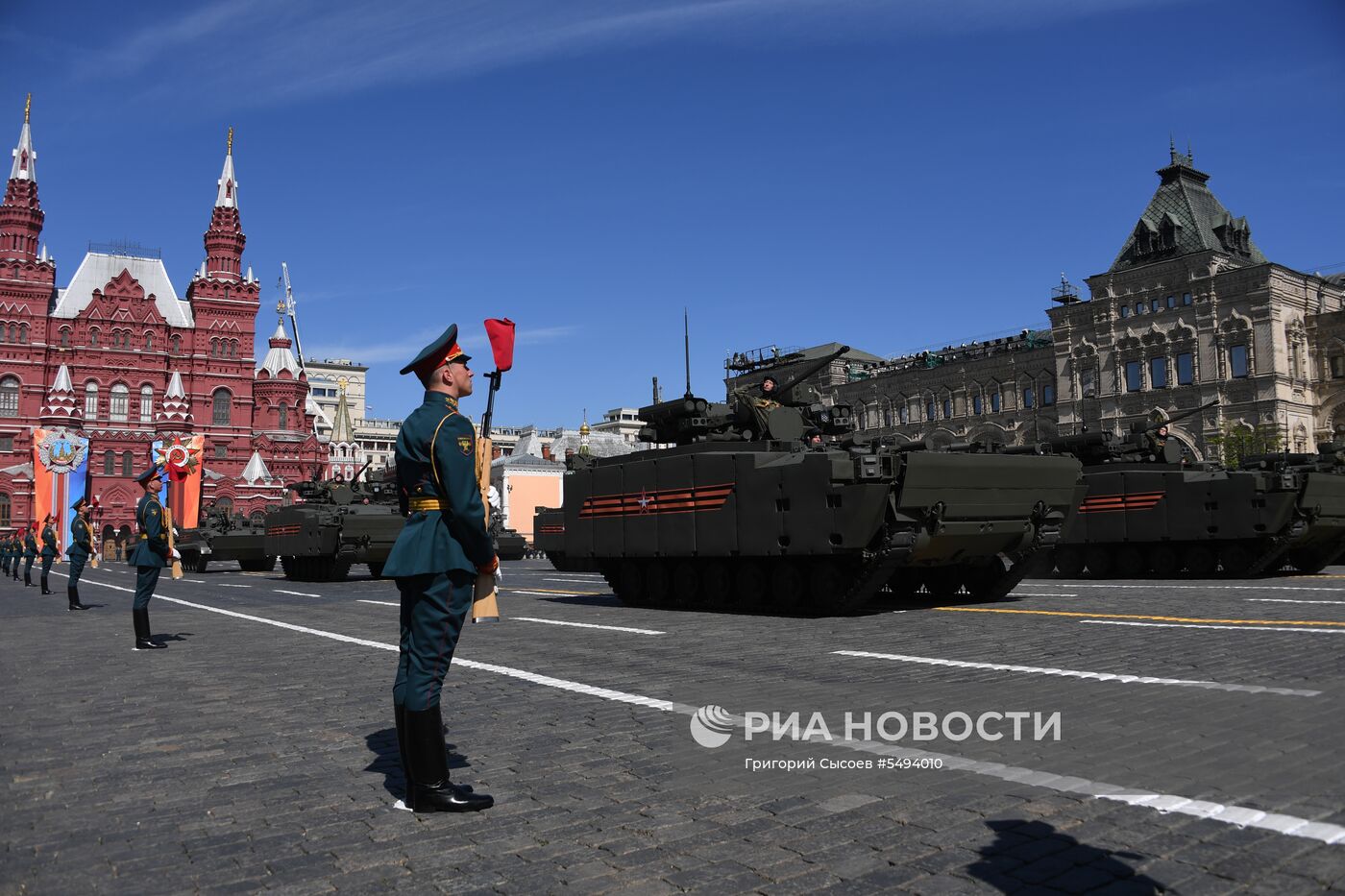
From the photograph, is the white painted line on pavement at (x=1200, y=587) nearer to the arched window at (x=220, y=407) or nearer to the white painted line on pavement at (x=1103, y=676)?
the white painted line on pavement at (x=1103, y=676)

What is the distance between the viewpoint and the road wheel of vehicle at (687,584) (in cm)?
1611

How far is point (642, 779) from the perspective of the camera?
496 cm

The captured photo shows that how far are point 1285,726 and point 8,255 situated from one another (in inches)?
3395

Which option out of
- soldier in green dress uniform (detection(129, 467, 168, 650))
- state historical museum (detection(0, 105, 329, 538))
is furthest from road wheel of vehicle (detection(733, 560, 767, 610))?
state historical museum (detection(0, 105, 329, 538))

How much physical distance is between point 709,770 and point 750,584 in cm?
1007

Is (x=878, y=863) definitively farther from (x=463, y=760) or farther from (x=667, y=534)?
(x=667, y=534)

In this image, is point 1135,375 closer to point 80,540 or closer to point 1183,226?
point 1183,226

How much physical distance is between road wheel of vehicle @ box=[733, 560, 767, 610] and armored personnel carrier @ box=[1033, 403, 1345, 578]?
20.7ft

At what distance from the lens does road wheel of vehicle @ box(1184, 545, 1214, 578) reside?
19.9 metres

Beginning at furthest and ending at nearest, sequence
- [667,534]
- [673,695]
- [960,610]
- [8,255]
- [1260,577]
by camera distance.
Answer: [8,255] → [1260,577] → [667,534] → [960,610] → [673,695]

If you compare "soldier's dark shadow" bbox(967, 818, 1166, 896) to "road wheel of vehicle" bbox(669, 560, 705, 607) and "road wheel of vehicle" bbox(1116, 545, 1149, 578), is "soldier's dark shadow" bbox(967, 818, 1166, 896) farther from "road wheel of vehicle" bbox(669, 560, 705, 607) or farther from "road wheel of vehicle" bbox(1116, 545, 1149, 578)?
"road wheel of vehicle" bbox(1116, 545, 1149, 578)

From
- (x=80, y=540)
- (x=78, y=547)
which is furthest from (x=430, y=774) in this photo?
(x=78, y=547)

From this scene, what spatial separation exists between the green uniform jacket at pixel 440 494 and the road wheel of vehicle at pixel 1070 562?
63.1 ft

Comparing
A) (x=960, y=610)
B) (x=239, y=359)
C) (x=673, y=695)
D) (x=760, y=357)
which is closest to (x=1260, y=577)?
(x=960, y=610)
